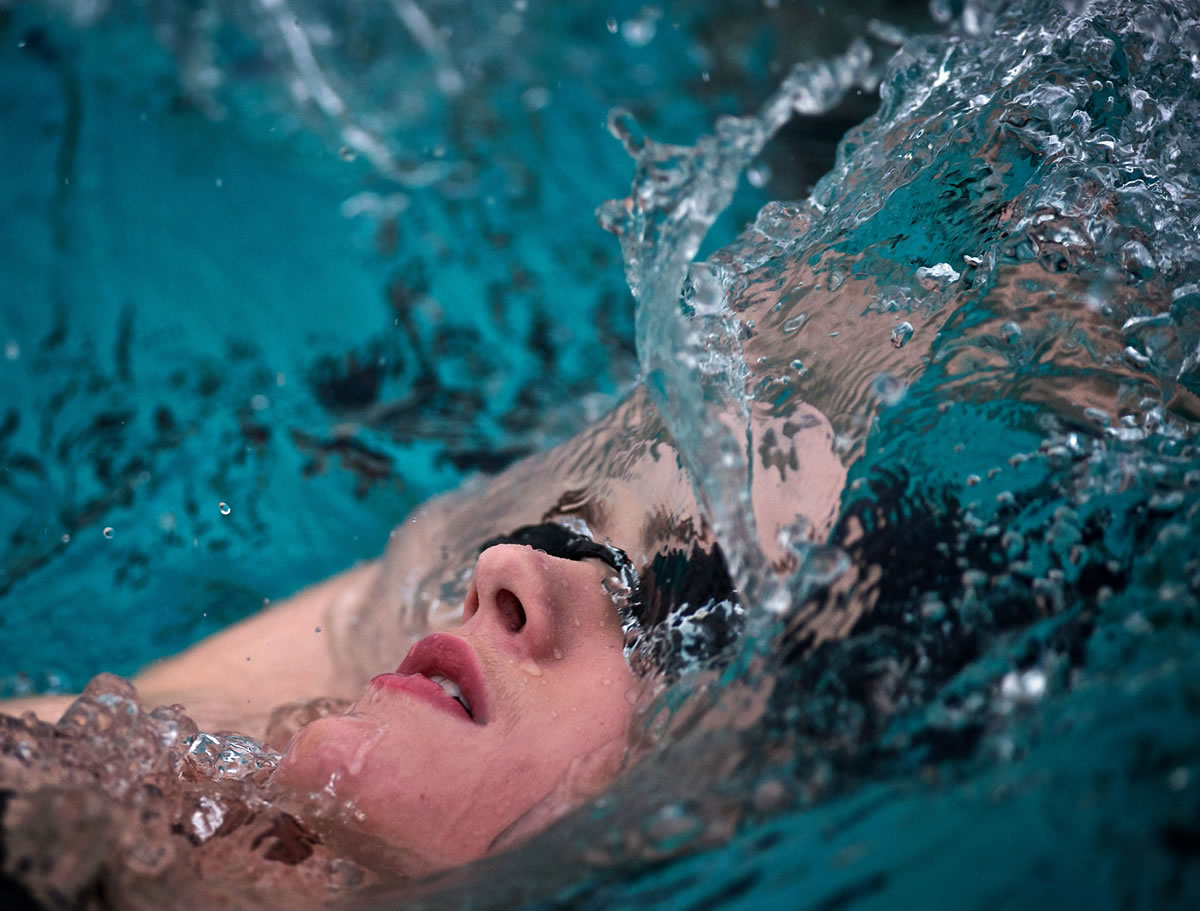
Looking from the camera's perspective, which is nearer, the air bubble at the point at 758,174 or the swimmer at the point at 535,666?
the swimmer at the point at 535,666

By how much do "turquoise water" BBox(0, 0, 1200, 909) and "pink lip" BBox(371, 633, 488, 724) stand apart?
0.63ft

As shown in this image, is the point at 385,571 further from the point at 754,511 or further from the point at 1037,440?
the point at 1037,440

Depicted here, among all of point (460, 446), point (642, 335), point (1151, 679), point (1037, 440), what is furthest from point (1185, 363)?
point (460, 446)

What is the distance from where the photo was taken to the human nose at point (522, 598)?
99 cm

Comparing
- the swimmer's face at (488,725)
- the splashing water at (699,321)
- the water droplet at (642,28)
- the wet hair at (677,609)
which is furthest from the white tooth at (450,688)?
the water droplet at (642,28)

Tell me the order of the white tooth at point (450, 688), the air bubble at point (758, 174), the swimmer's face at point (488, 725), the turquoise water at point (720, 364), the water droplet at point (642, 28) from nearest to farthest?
the turquoise water at point (720, 364)
the swimmer's face at point (488, 725)
the white tooth at point (450, 688)
the air bubble at point (758, 174)
the water droplet at point (642, 28)

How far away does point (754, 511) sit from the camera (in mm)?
917

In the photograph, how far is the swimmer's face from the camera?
2.88 ft

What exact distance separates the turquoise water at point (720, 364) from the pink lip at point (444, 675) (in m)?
0.19

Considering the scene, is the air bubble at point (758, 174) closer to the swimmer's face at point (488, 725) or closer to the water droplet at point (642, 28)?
the water droplet at point (642, 28)

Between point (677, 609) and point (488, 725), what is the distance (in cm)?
22

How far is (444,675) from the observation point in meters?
1.02

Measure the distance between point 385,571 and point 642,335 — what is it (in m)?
0.71

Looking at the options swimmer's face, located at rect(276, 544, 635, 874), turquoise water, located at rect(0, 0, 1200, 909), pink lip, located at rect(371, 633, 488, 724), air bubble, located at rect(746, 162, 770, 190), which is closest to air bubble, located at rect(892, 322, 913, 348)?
turquoise water, located at rect(0, 0, 1200, 909)
